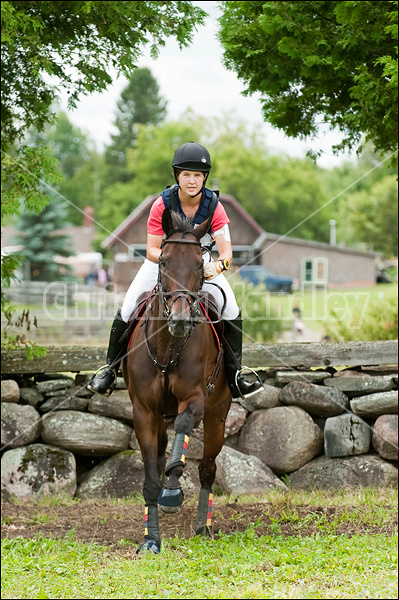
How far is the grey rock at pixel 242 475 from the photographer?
316 inches

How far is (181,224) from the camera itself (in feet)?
17.5

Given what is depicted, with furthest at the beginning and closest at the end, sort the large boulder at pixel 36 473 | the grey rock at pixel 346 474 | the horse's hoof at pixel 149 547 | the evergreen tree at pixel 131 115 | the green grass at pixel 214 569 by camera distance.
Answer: the evergreen tree at pixel 131 115
the grey rock at pixel 346 474
the large boulder at pixel 36 473
the horse's hoof at pixel 149 547
the green grass at pixel 214 569

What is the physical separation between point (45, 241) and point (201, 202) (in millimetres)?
25882

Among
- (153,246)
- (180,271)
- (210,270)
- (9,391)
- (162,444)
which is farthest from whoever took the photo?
(9,391)

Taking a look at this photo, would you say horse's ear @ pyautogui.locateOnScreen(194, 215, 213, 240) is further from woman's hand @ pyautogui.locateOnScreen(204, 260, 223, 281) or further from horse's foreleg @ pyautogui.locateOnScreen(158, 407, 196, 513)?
horse's foreleg @ pyautogui.locateOnScreen(158, 407, 196, 513)

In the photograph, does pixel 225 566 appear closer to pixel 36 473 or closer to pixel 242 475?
pixel 242 475

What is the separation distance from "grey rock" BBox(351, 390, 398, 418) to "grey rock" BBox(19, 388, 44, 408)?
13.1ft

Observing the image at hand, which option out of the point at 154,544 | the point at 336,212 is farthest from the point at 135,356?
the point at 336,212

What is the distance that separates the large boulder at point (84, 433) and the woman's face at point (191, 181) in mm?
3737

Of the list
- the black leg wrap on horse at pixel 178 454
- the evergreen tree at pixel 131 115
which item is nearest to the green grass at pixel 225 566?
the black leg wrap on horse at pixel 178 454

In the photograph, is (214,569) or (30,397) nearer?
(214,569)

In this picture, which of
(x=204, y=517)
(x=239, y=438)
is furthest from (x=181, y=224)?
(x=239, y=438)

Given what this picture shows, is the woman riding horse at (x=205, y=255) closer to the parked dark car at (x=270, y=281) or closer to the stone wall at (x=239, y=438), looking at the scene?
the stone wall at (x=239, y=438)

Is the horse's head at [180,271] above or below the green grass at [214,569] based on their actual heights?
above
